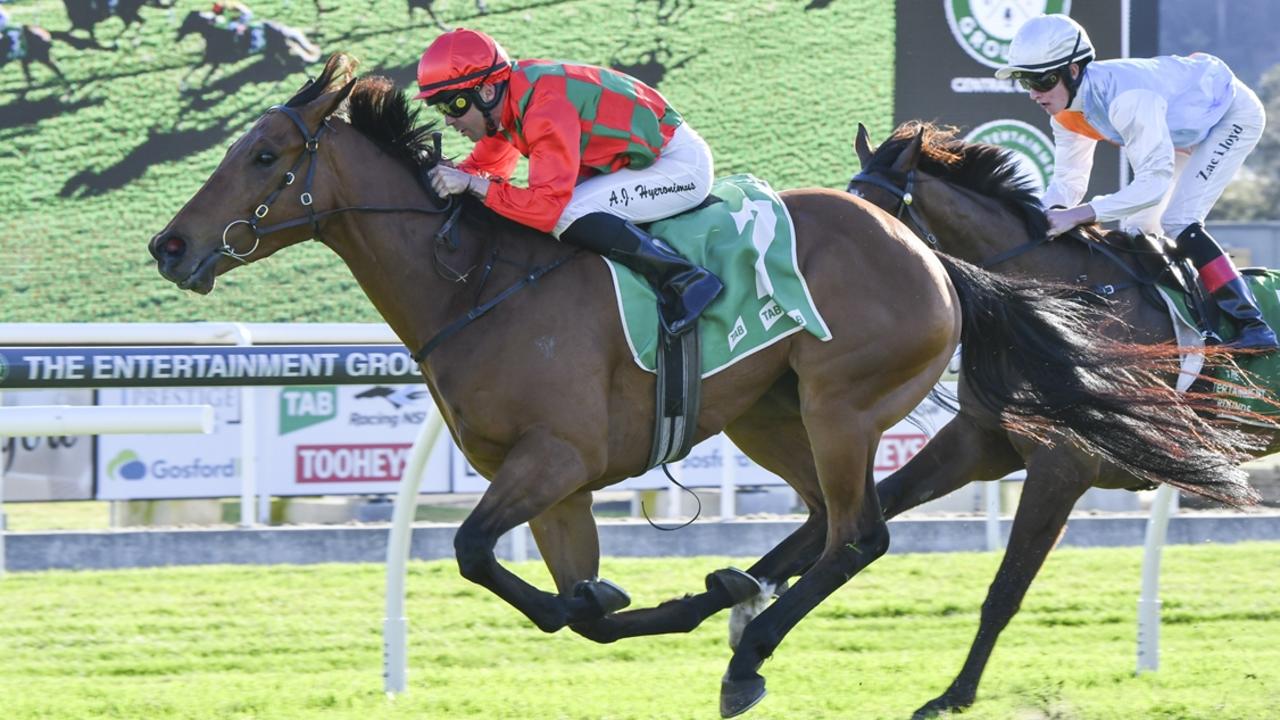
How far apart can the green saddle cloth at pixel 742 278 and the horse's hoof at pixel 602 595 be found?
1.75 feet

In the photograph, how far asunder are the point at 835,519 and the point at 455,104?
4.36 feet

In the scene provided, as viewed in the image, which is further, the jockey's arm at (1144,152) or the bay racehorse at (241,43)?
the bay racehorse at (241,43)

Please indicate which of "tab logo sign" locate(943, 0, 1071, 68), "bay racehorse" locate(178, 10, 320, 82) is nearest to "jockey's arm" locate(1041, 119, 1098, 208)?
"tab logo sign" locate(943, 0, 1071, 68)

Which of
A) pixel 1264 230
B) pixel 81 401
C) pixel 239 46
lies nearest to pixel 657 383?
pixel 81 401

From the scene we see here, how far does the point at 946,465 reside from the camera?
15.1ft

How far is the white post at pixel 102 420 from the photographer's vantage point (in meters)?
4.45

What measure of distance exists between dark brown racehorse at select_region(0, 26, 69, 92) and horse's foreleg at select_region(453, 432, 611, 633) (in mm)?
7331

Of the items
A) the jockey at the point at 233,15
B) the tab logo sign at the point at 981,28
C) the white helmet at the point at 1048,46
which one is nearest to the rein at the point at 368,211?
the white helmet at the point at 1048,46

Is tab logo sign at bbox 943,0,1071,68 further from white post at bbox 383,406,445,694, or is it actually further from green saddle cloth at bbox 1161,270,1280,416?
white post at bbox 383,406,445,694

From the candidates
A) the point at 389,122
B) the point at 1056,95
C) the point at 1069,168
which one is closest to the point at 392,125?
the point at 389,122

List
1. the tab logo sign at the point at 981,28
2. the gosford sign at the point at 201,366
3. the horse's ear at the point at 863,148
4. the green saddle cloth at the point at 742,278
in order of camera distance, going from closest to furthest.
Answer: the green saddle cloth at the point at 742,278
the gosford sign at the point at 201,366
the horse's ear at the point at 863,148
the tab logo sign at the point at 981,28

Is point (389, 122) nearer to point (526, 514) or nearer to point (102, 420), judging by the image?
point (526, 514)

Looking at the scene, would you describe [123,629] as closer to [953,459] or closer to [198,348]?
[198,348]

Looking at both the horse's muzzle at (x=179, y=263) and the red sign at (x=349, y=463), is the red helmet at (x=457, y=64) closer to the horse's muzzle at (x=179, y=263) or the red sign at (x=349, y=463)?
the horse's muzzle at (x=179, y=263)
